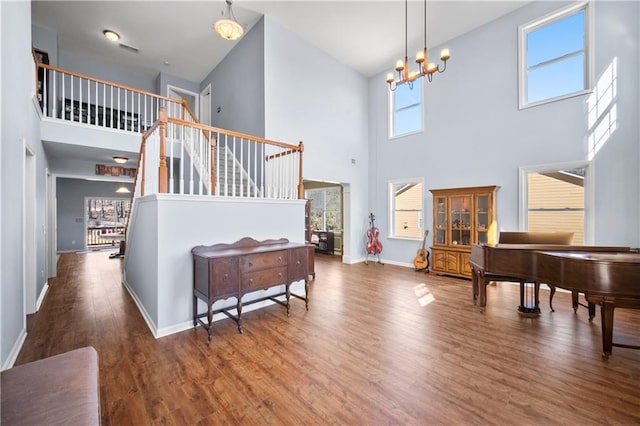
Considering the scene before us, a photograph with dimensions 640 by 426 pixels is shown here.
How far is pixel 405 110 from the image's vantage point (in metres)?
7.09

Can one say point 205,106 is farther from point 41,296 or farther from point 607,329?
point 607,329

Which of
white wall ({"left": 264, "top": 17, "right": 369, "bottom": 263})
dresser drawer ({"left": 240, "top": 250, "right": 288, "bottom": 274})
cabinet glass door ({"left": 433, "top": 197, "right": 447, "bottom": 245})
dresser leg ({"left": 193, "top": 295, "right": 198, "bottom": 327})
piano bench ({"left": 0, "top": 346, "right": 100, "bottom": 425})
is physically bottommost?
dresser leg ({"left": 193, "top": 295, "right": 198, "bottom": 327})

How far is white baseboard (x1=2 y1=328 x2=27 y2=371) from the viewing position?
2.33 meters

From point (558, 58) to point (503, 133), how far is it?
4.77 feet

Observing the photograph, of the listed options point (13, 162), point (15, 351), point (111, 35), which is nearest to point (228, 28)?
point (13, 162)

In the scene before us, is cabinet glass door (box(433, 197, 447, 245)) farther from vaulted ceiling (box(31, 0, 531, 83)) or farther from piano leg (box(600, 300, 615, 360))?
vaulted ceiling (box(31, 0, 531, 83))

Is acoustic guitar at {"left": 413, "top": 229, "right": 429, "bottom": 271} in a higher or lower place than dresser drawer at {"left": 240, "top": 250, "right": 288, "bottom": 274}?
lower

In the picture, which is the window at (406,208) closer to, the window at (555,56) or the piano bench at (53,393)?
the window at (555,56)

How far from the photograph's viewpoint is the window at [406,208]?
22.1ft

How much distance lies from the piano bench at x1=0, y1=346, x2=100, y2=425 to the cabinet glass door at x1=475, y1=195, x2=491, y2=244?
5989mm

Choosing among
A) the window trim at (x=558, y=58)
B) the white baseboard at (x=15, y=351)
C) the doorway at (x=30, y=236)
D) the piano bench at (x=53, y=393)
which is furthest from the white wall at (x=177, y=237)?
the window trim at (x=558, y=58)

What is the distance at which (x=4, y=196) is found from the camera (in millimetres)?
2254

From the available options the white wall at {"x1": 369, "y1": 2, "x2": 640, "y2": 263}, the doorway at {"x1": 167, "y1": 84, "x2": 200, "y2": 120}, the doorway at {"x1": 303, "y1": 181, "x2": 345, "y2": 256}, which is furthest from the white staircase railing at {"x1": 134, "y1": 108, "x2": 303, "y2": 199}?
the doorway at {"x1": 303, "y1": 181, "x2": 345, "y2": 256}

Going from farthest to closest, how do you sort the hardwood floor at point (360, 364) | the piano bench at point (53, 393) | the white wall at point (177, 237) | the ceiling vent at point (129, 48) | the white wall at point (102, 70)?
the white wall at point (102, 70), the ceiling vent at point (129, 48), the white wall at point (177, 237), the hardwood floor at point (360, 364), the piano bench at point (53, 393)
